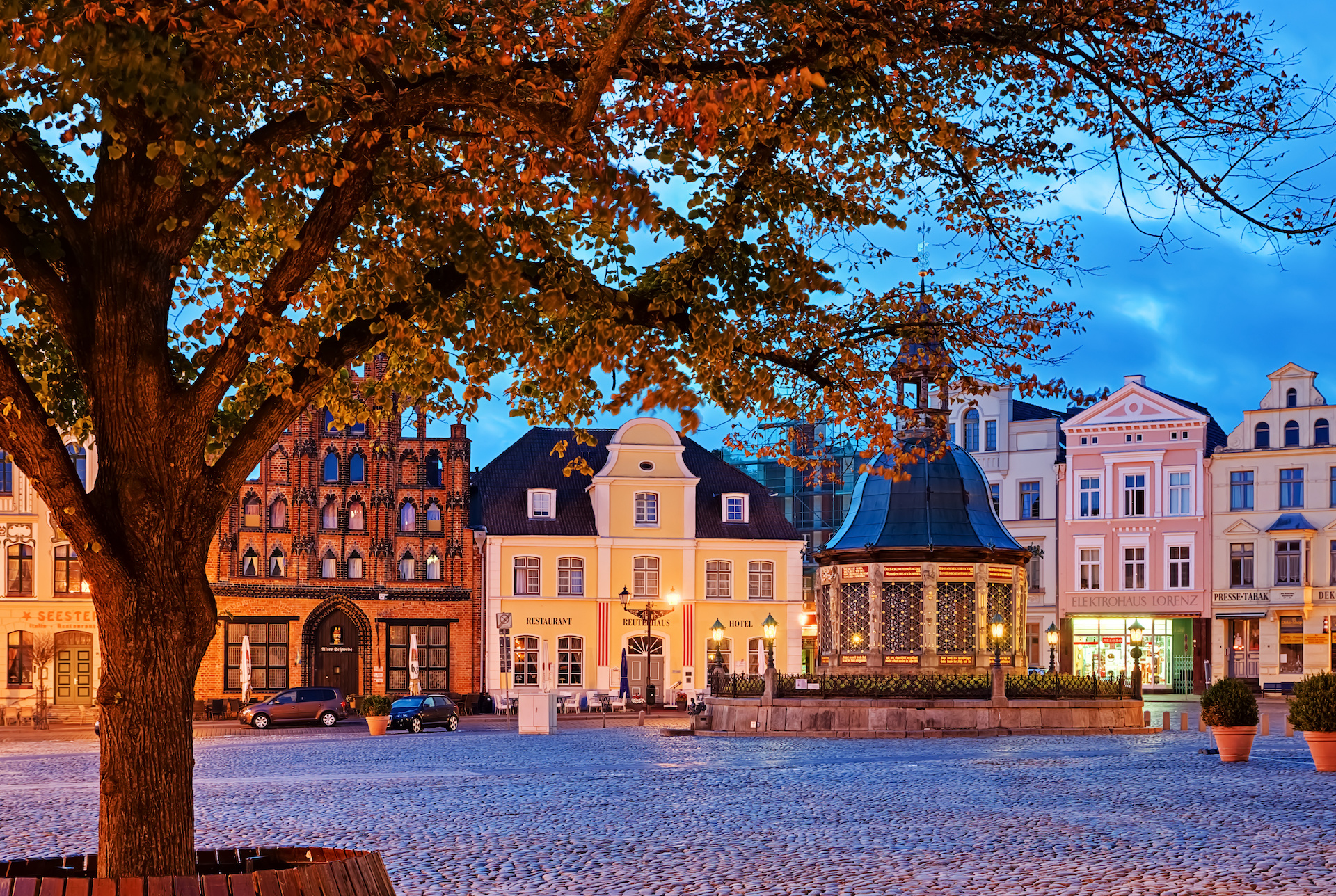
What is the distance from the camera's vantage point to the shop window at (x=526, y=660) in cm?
5712

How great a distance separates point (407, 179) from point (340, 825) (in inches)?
370

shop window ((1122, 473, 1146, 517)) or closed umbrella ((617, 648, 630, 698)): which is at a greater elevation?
shop window ((1122, 473, 1146, 517))

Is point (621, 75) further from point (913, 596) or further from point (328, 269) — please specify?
point (913, 596)

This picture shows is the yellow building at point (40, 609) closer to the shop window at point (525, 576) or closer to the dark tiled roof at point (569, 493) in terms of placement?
the dark tiled roof at point (569, 493)

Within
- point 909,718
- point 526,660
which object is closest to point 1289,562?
point 526,660

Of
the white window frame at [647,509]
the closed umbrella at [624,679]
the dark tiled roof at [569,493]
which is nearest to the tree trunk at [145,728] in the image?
the closed umbrella at [624,679]

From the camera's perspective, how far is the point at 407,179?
27.5 feet

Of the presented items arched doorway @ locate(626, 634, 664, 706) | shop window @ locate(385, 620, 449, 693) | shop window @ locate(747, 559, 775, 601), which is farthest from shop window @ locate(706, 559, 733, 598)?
shop window @ locate(385, 620, 449, 693)

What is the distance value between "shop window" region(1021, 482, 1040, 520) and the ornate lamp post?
15718mm

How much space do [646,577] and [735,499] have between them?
4521 mm

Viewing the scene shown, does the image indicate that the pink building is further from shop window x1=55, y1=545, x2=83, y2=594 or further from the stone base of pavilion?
shop window x1=55, y1=545, x2=83, y2=594

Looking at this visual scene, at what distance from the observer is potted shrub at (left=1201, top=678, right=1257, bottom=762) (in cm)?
2567

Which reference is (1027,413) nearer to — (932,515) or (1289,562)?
(1289,562)

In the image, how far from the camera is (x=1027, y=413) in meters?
66.1
